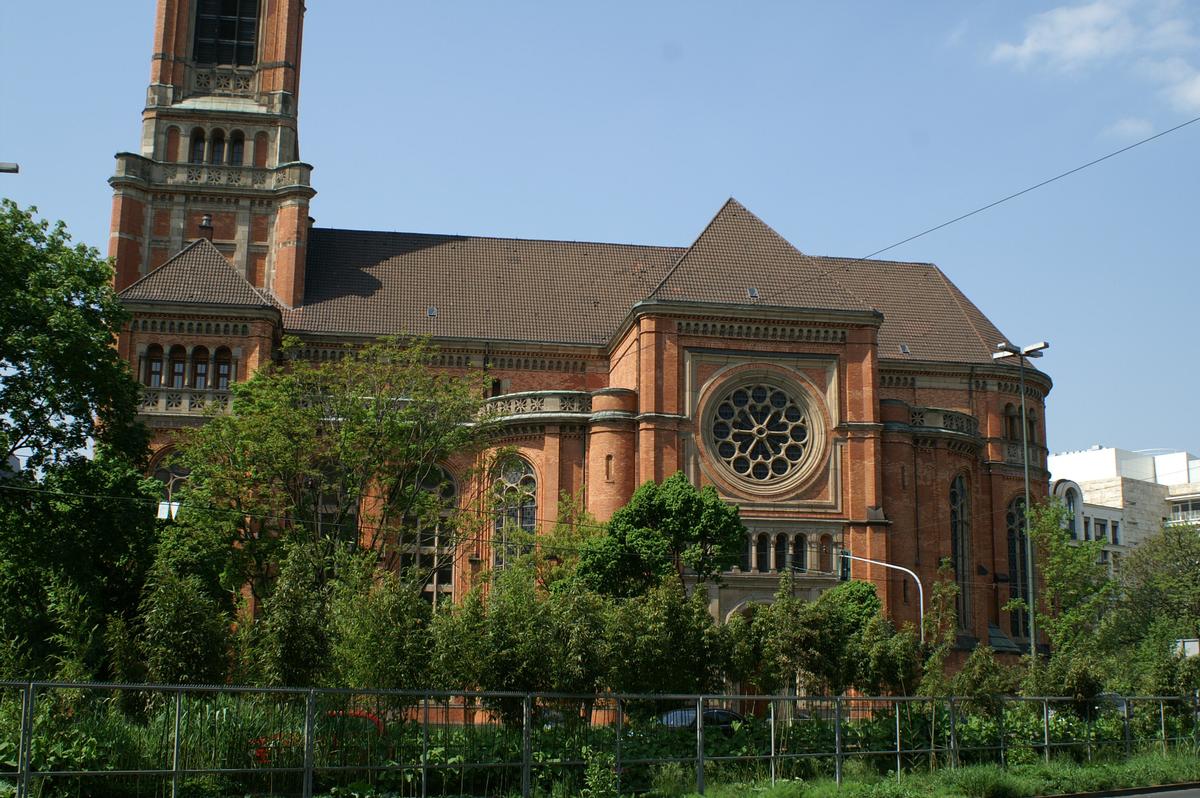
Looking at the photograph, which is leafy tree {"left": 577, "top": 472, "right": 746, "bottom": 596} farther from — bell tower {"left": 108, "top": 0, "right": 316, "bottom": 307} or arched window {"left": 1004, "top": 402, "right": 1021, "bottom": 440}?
arched window {"left": 1004, "top": 402, "right": 1021, "bottom": 440}

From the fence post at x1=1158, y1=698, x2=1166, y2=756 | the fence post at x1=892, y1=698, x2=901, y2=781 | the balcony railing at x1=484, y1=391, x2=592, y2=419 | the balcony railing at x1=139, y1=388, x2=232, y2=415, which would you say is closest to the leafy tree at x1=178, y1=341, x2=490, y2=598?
the balcony railing at x1=139, y1=388, x2=232, y2=415

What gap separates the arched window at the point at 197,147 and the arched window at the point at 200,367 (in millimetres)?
11704

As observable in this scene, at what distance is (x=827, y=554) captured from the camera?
45.9m

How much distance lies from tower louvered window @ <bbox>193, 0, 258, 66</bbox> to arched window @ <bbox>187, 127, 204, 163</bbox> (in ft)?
13.2

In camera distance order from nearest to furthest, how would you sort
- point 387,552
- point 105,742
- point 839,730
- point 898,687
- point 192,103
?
1. point 105,742
2. point 839,730
3. point 898,687
4. point 387,552
5. point 192,103

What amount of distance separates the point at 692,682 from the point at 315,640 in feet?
28.4

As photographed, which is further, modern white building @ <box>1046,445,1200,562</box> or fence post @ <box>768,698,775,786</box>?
modern white building @ <box>1046,445,1200,562</box>

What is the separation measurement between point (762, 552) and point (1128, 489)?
256ft

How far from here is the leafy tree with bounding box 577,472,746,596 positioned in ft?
128

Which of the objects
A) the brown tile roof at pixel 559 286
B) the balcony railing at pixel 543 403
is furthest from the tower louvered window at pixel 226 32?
the balcony railing at pixel 543 403

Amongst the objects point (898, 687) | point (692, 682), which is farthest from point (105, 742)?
point (898, 687)

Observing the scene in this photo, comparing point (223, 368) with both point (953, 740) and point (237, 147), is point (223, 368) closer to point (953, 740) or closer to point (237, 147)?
point (237, 147)

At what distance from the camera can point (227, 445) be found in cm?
3834

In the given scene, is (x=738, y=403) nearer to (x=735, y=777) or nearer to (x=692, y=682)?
(x=692, y=682)
